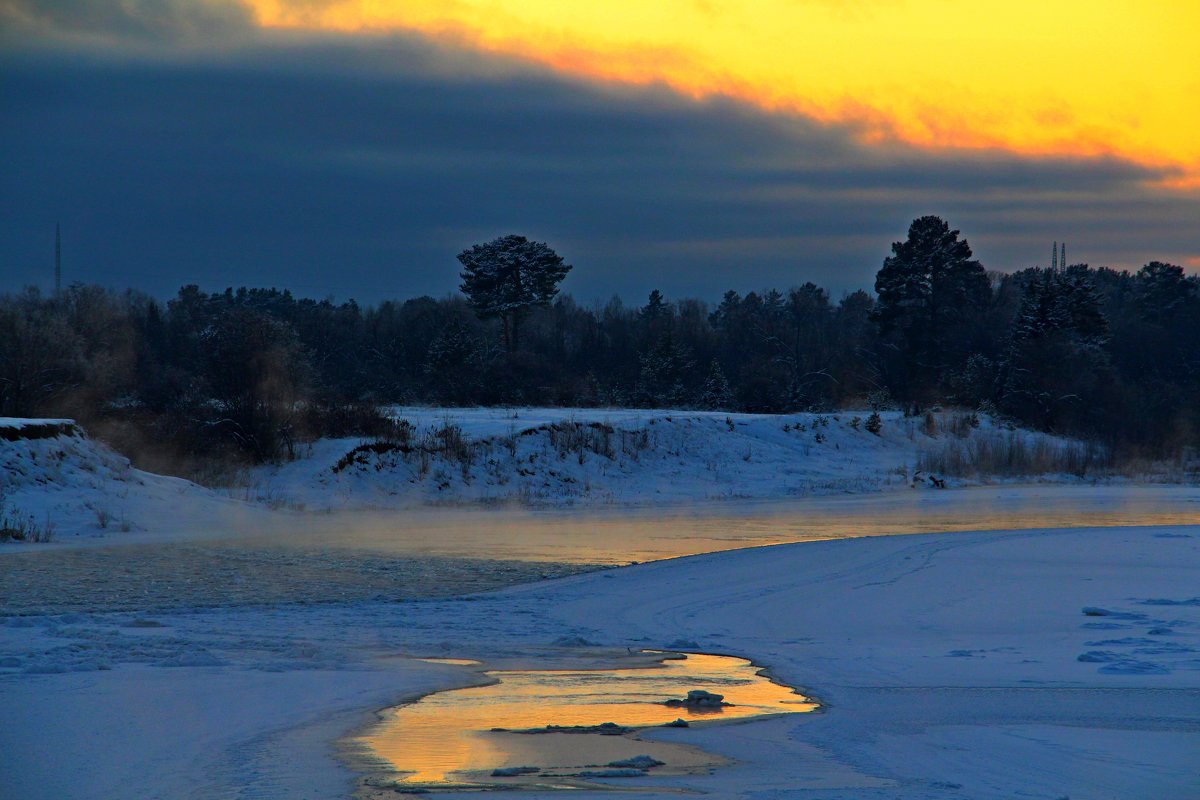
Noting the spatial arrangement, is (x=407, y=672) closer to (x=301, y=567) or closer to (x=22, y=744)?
(x=22, y=744)

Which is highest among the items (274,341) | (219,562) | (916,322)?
(916,322)

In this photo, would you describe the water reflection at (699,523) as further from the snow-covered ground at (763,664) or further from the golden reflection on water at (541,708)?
the golden reflection on water at (541,708)

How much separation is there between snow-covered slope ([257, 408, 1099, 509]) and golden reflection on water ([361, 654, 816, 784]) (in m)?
17.3

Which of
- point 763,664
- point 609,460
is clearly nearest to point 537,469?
point 609,460

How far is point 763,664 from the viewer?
974 centimetres

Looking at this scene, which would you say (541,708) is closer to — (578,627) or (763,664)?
(763,664)

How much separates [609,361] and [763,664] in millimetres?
65043

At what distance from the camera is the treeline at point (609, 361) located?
95.7ft

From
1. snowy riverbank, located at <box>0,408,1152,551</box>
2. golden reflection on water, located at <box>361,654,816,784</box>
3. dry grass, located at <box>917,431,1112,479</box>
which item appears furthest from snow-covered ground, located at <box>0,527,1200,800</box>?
dry grass, located at <box>917,431,1112,479</box>

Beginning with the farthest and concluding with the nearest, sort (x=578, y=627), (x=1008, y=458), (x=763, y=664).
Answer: (x=1008, y=458)
(x=578, y=627)
(x=763, y=664)

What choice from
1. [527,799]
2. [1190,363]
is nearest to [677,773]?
[527,799]

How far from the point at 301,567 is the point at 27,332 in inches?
950

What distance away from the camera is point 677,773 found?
256 inches

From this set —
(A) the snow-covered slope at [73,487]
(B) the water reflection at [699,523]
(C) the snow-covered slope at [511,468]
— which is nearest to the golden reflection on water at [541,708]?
(B) the water reflection at [699,523]
